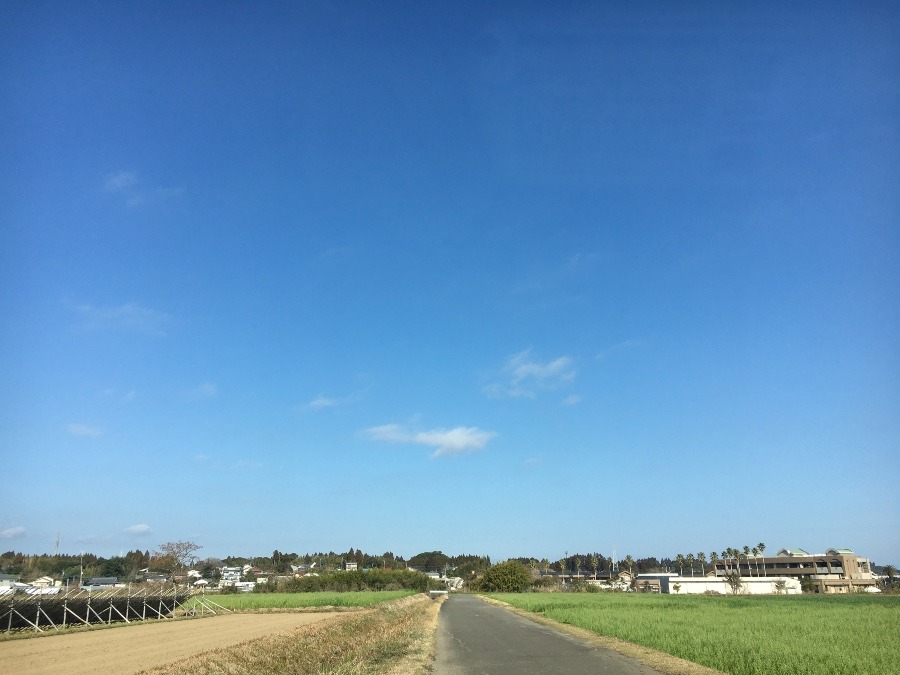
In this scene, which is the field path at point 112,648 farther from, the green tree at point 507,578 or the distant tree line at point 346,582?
the green tree at point 507,578

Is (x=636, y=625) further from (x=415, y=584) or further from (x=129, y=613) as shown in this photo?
(x=415, y=584)

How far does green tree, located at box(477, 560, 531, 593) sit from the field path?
108 m

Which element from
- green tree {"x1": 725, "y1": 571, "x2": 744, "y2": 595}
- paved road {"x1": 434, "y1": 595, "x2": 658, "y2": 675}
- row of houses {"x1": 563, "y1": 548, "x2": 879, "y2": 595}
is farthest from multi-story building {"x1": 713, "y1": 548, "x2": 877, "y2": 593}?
paved road {"x1": 434, "y1": 595, "x2": 658, "y2": 675}

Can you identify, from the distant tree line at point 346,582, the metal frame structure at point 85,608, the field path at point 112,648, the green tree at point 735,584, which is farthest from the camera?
the distant tree line at point 346,582

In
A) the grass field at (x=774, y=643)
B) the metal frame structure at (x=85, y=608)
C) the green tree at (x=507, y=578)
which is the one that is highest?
the grass field at (x=774, y=643)

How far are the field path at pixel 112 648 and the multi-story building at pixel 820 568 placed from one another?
12441 cm

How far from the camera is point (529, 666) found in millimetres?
20266

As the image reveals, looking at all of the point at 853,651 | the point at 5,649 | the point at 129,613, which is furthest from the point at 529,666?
the point at 129,613

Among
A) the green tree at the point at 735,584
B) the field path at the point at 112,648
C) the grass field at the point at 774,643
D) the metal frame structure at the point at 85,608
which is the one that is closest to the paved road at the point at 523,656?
the grass field at the point at 774,643

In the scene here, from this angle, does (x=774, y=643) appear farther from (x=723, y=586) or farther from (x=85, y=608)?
(x=723, y=586)

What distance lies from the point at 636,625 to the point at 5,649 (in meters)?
32.7

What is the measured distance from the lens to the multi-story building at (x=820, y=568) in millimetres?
128750

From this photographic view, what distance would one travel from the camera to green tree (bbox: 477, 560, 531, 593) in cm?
14375

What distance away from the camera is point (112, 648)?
31.8 m
